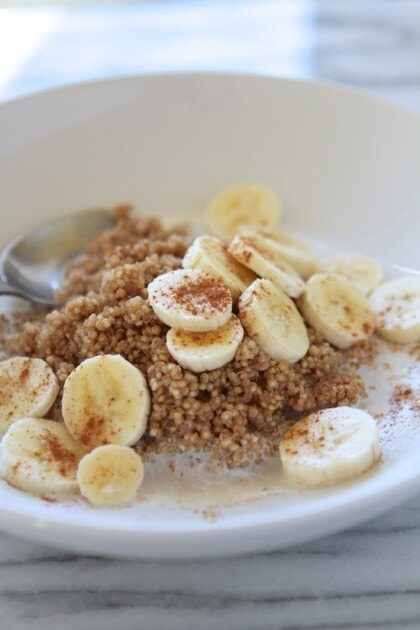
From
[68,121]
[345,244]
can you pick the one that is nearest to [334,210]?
[345,244]

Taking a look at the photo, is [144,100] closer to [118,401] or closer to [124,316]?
[124,316]

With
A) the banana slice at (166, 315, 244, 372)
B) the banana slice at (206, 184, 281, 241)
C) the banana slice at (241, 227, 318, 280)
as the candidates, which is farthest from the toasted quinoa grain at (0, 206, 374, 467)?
the banana slice at (206, 184, 281, 241)

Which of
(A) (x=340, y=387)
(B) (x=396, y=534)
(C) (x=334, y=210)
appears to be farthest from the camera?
(C) (x=334, y=210)

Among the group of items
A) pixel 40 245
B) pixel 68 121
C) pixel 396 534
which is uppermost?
pixel 68 121

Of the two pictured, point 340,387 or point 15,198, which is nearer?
point 340,387

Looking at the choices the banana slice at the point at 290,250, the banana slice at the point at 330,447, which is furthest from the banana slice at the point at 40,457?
the banana slice at the point at 290,250

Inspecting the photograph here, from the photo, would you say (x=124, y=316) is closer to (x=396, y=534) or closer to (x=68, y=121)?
(x=396, y=534)

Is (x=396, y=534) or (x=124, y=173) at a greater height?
(x=124, y=173)

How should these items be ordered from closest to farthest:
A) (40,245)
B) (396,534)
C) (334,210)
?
(396,534)
(40,245)
(334,210)
